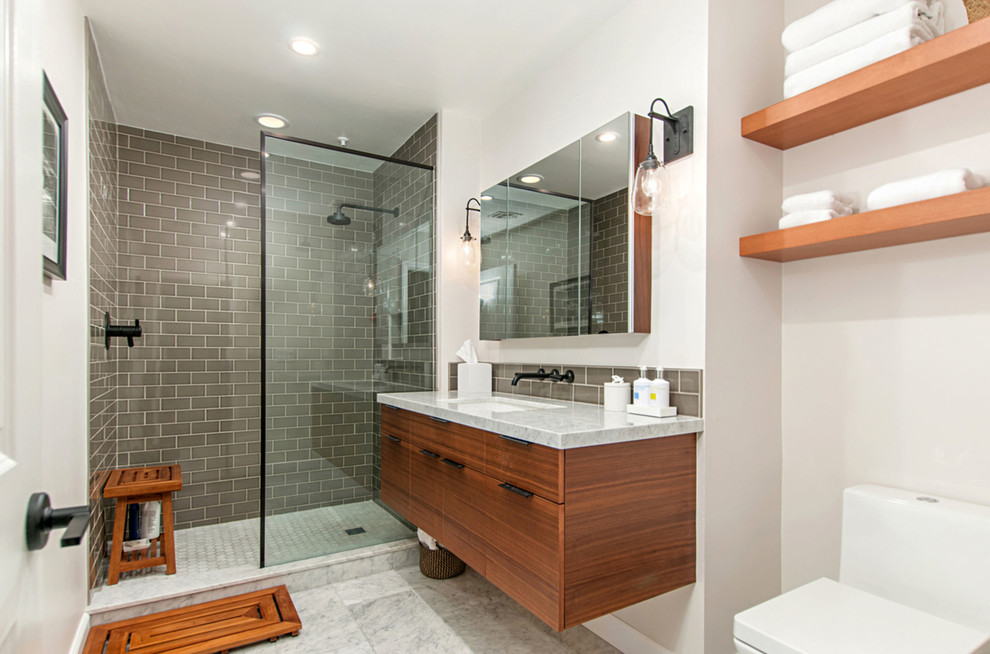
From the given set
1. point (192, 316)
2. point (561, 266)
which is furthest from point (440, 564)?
point (192, 316)

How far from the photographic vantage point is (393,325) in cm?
308

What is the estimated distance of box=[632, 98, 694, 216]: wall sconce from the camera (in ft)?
6.09

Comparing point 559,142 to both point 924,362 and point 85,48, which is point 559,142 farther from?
point 85,48

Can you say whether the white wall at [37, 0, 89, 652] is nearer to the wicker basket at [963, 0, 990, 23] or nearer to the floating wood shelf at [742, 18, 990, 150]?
the floating wood shelf at [742, 18, 990, 150]

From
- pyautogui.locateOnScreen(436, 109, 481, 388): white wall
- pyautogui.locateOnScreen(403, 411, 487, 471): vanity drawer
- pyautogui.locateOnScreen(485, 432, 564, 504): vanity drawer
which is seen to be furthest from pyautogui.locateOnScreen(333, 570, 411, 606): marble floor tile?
pyautogui.locateOnScreen(485, 432, 564, 504): vanity drawer

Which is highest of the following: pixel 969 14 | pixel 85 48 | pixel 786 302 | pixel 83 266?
pixel 85 48

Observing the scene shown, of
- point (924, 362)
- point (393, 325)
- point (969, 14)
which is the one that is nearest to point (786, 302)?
point (924, 362)

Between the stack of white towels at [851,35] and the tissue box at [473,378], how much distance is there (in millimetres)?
1857

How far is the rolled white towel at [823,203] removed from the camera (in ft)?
5.72

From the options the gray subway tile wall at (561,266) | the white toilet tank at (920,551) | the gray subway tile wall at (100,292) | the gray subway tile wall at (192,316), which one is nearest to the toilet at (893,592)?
the white toilet tank at (920,551)

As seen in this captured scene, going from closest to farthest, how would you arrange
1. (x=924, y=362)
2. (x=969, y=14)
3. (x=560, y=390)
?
(x=969, y=14)
(x=924, y=362)
(x=560, y=390)

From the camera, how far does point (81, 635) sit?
83.3 inches

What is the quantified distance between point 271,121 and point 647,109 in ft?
7.83

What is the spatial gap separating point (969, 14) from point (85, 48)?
321 centimetres
